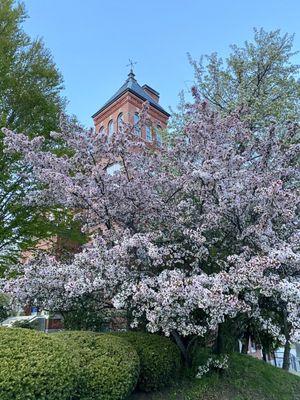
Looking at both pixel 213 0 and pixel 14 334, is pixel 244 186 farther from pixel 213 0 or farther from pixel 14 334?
pixel 213 0

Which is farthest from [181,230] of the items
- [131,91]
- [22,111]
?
[131,91]

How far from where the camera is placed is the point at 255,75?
11.1 meters

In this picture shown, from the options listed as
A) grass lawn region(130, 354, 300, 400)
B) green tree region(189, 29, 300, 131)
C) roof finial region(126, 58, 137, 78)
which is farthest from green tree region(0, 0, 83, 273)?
roof finial region(126, 58, 137, 78)

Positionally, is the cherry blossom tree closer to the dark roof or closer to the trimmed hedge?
the trimmed hedge

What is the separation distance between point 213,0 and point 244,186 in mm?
7441

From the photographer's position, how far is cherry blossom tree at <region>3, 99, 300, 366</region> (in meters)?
4.48

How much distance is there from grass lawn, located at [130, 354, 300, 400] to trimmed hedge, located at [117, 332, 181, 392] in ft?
0.55

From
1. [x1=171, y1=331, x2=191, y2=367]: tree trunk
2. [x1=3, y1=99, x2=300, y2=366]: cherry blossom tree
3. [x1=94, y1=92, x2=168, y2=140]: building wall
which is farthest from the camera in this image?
[x1=94, y1=92, x2=168, y2=140]: building wall

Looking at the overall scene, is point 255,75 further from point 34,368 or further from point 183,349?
point 34,368

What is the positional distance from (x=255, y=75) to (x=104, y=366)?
1002cm

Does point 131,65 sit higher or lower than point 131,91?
higher

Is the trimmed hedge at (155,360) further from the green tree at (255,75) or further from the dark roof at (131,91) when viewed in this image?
the dark roof at (131,91)

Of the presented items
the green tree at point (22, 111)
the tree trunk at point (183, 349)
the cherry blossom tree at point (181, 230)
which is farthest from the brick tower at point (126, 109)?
the tree trunk at point (183, 349)

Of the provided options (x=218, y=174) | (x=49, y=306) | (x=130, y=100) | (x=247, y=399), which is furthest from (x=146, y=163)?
(x=130, y=100)
